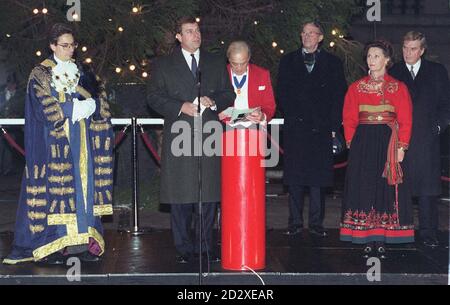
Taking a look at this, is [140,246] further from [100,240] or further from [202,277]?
[202,277]

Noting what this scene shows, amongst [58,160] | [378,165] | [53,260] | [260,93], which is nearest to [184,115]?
[260,93]

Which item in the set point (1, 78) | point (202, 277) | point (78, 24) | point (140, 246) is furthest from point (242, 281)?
point (1, 78)

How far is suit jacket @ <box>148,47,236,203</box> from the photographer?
28.5ft

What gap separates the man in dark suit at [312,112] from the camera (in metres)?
10.0

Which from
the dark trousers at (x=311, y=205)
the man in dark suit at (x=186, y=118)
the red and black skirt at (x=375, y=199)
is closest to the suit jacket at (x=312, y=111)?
the dark trousers at (x=311, y=205)

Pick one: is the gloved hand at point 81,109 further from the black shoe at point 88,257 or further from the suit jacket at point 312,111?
the suit jacket at point 312,111

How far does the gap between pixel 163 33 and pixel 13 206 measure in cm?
312

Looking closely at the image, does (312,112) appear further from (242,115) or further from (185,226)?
(185,226)

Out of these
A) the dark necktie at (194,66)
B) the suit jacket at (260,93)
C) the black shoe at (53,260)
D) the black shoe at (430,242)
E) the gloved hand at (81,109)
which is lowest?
the black shoe at (53,260)

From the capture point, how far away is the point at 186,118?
8664 mm

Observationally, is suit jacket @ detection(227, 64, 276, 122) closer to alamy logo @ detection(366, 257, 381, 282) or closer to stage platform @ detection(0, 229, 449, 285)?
stage platform @ detection(0, 229, 449, 285)

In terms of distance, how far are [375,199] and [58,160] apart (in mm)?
2841

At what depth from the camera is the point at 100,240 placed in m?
8.91

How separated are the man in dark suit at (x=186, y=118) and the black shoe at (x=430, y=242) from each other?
217 cm
